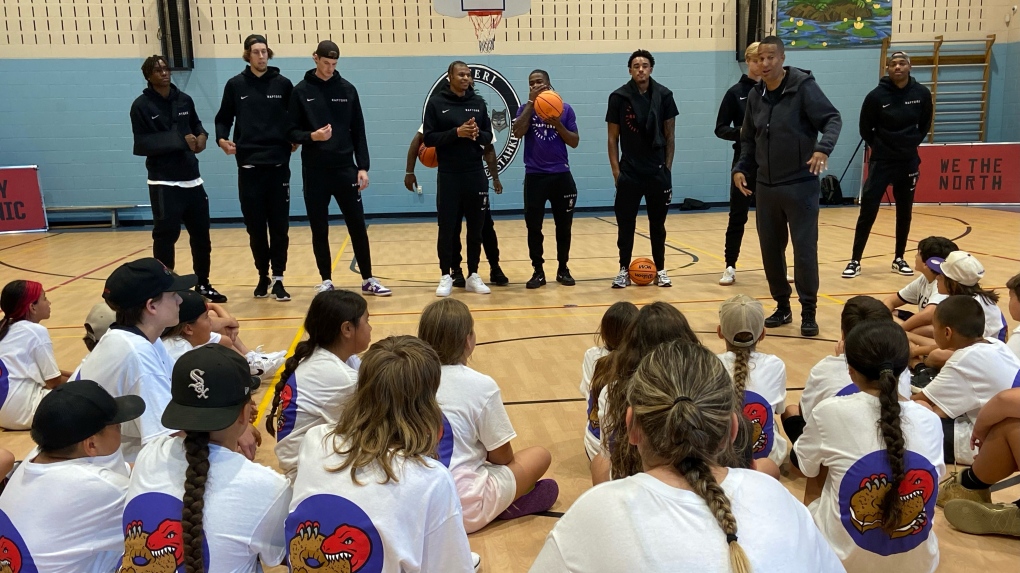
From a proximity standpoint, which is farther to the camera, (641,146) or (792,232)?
(641,146)

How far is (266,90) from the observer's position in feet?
22.2

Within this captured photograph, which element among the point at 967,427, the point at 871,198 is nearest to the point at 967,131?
the point at 871,198

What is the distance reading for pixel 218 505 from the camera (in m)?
1.88

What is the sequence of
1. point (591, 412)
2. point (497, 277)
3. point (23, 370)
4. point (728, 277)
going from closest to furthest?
point (591, 412)
point (23, 370)
point (728, 277)
point (497, 277)

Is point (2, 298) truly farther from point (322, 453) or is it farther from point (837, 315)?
point (837, 315)

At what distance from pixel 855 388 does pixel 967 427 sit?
75 centimetres

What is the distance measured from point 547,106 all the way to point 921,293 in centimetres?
340

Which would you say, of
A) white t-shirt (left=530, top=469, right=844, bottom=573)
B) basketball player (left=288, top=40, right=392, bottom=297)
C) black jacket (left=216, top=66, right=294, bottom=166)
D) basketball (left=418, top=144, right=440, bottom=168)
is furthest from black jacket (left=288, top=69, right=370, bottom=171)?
white t-shirt (left=530, top=469, right=844, bottom=573)

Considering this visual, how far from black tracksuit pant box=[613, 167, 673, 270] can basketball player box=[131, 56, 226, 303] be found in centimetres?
349

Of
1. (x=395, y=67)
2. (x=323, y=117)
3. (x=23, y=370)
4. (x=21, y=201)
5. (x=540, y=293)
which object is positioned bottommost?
(x=540, y=293)

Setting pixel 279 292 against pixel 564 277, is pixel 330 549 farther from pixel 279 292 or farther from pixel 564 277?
pixel 564 277

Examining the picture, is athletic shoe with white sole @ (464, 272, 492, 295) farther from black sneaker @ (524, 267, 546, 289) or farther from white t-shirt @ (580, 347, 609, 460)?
white t-shirt @ (580, 347, 609, 460)

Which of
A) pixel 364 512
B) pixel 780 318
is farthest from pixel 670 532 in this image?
pixel 780 318

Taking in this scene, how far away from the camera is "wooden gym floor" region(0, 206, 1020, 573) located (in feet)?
11.2
